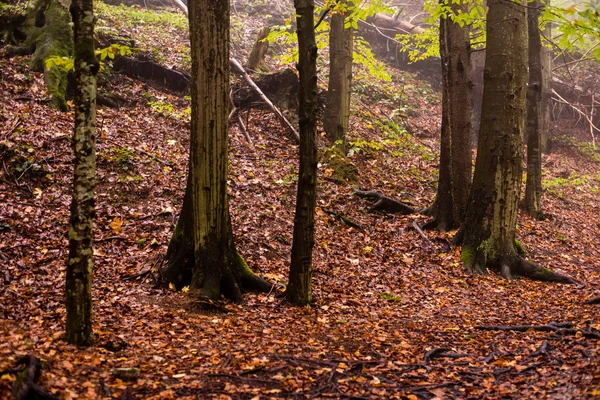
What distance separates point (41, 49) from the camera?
441 inches

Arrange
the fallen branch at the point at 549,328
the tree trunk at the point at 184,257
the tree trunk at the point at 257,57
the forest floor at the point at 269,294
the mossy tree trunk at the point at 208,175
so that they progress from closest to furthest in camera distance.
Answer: the forest floor at the point at 269,294, the fallen branch at the point at 549,328, the mossy tree trunk at the point at 208,175, the tree trunk at the point at 184,257, the tree trunk at the point at 257,57

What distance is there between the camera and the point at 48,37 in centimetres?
1142

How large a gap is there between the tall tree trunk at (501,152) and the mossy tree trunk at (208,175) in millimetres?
4957

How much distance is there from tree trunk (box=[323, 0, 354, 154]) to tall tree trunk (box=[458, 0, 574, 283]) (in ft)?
15.6

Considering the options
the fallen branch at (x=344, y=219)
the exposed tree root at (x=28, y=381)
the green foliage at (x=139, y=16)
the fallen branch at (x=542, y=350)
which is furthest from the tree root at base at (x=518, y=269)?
the green foliage at (x=139, y=16)

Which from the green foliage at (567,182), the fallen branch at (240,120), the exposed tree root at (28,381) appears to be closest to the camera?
the exposed tree root at (28,381)

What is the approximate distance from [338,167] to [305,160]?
19.7 feet

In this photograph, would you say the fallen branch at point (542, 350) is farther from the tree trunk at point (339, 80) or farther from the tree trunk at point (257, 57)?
the tree trunk at point (257, 57)

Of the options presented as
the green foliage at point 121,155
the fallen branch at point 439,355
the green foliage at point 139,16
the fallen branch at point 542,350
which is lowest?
the fallen branch at point 439,355

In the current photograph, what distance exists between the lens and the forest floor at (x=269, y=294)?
172 inches

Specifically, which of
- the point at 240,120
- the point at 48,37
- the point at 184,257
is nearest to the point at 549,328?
the point at 184,257

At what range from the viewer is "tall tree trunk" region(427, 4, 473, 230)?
34.6 feet

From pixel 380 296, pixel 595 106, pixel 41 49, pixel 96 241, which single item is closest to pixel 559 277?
pixel 380 296

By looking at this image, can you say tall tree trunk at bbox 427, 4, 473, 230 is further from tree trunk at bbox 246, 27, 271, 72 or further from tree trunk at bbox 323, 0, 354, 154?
tree trunk at bbox 246, 27, 271, 72
